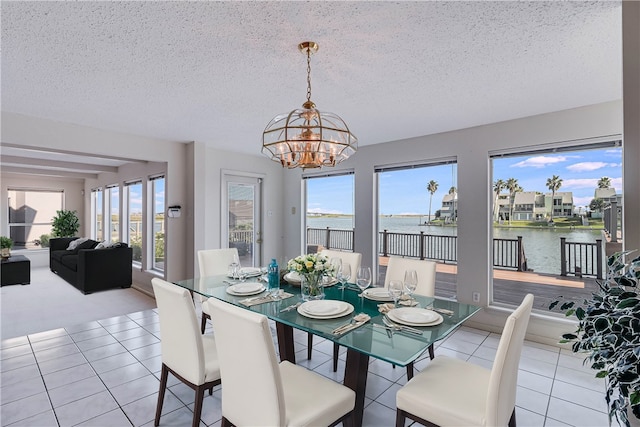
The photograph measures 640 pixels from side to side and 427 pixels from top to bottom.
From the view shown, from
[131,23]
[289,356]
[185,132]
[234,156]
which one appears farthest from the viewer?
[234,156]

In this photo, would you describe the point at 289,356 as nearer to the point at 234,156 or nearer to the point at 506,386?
the point at 506,386

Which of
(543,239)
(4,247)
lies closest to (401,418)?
(543,239)

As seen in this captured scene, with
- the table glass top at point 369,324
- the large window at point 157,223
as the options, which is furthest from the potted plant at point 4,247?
the table glass top at point 369,324

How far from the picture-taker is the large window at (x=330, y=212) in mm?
5242

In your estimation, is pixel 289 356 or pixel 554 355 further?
pixel 554 355

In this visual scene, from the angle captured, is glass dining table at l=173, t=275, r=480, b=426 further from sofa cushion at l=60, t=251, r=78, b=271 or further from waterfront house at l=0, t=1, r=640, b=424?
sofa cushion at l=60, t=251, r=78, b=271

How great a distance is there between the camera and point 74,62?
223 cm

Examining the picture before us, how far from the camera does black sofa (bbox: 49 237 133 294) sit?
17.4 feet

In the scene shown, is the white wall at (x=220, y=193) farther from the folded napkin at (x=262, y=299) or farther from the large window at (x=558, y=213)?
the large window at (x=558, y=213)

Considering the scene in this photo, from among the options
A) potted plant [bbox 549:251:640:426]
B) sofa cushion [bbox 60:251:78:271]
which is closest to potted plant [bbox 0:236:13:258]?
sofa cushion [bbox 60:251:78:271]

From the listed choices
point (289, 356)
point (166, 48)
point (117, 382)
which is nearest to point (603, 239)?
point (289, 356)

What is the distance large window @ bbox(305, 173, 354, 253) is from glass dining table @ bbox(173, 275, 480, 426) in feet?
8.94

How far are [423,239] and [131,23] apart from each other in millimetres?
4194

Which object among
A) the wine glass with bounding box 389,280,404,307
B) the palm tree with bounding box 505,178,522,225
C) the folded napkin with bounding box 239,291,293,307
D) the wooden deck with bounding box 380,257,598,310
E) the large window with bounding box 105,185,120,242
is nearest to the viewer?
the wine glass with bounding box 389,280,404,307
